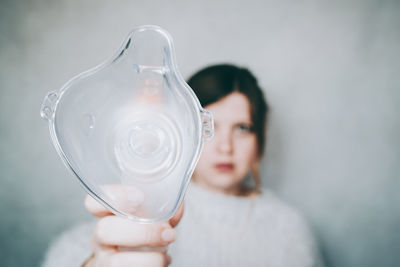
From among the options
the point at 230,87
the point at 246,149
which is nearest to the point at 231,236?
the point at 246,149

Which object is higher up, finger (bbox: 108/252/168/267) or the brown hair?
the brown hair

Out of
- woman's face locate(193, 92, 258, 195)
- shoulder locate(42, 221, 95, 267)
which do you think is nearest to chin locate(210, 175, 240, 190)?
woman's face locate(193, 92, 258, 195)

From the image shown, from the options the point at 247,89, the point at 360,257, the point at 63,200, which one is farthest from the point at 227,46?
the point at 360,257

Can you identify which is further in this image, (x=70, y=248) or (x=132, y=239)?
(x=70, y=248)

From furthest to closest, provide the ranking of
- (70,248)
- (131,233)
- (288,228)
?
(288,228) < (70,248) < (131,233)

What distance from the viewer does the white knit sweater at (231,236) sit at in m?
0.48

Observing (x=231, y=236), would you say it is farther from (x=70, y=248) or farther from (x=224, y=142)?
(x=70, y=248)

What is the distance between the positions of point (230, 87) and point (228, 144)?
11cm

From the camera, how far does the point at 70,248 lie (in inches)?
17.9

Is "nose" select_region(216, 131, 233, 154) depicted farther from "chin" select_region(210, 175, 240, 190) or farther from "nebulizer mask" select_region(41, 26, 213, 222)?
"nebulizer mask" select_region(41, 26, 213, 222)

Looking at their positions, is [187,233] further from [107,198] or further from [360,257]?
[360,257]

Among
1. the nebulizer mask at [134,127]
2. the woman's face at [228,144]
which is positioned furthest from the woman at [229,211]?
the nebulizer mask at [134,127]

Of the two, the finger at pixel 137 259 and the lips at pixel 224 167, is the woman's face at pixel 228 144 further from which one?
the finger at pixel 137 259

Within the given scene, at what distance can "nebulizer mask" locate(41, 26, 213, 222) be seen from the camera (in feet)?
0.72
